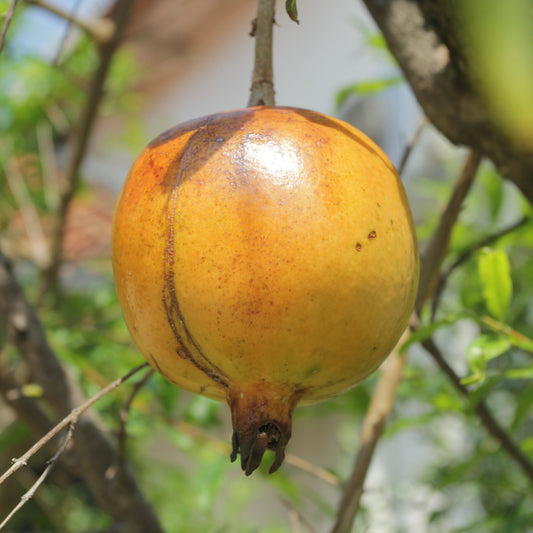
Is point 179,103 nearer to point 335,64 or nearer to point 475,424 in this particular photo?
point 335,64

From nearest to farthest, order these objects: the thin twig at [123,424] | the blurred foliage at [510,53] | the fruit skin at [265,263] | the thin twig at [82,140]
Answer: the blurred foliage at [510,53]
the fruit skin at [265,263]
the thin twig at [123,424]
the thin twig at [82,140]

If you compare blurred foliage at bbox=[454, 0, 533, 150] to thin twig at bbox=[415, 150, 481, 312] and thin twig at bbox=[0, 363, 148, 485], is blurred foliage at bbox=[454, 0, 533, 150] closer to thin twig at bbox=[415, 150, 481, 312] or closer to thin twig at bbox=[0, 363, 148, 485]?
thin twig at bbox=[0, 363, 148, 485]

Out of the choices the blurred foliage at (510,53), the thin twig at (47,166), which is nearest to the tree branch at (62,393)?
the blurred foliage at (510,53)

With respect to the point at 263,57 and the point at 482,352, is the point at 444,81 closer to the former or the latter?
the point at 263,57

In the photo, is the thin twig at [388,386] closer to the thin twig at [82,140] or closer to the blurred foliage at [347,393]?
the blurred foliage at [347,393]

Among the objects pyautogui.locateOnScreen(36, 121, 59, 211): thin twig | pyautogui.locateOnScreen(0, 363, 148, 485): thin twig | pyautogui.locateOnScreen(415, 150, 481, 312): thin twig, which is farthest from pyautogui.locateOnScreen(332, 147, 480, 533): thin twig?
pyautogui.locateOnScreen(36, 121, 59, 211): thin twig

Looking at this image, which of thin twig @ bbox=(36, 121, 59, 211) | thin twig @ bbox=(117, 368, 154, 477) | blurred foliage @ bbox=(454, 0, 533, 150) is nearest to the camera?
blurred foliage @ bbox=(454, 0, 533, 150)

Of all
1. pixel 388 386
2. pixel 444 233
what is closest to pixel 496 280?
pixel 444 233

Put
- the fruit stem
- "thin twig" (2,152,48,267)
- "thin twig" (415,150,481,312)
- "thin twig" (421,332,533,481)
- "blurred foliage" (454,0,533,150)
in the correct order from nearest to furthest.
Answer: "blurred foliage" (454,0,533,150), the fruit stem, "thin twig" (415,150,481,312), "thin twig" (421,332,533,481), "thin twig" (2,152,48,267)
